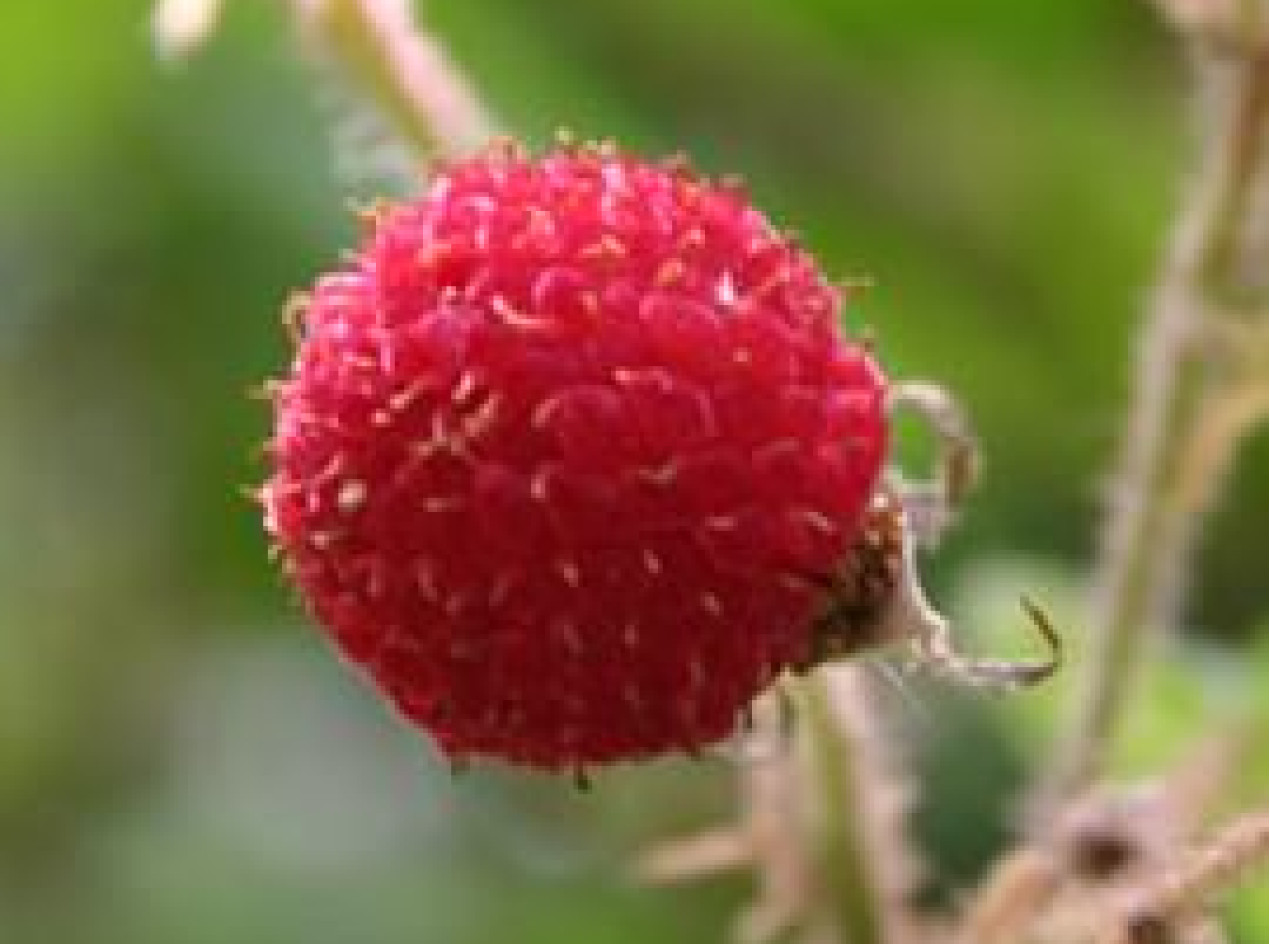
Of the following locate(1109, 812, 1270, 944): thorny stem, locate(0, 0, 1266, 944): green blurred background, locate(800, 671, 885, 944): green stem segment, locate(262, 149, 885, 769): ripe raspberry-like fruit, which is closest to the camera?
locate(262, 149, 885, 769): ripe raspberry-like fruit

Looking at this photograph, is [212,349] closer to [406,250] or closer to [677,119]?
[677,119]

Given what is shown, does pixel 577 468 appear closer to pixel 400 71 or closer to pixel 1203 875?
pixel 1203 875

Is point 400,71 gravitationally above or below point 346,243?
above

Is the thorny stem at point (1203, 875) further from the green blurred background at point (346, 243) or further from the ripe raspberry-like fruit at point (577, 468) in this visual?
the green blurred background at point (346, 243)

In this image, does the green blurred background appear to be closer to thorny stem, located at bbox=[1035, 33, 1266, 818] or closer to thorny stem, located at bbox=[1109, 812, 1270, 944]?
thorny stem, located at bbox=[1035, 33, 1266, 818]

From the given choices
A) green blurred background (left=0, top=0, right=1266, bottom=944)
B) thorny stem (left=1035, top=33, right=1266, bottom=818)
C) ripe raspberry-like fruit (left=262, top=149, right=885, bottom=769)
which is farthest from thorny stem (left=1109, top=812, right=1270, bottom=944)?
green blurred background (left=0, top=0, right=1266, bottom=944)

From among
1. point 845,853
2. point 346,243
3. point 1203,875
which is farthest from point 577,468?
point 346,243
